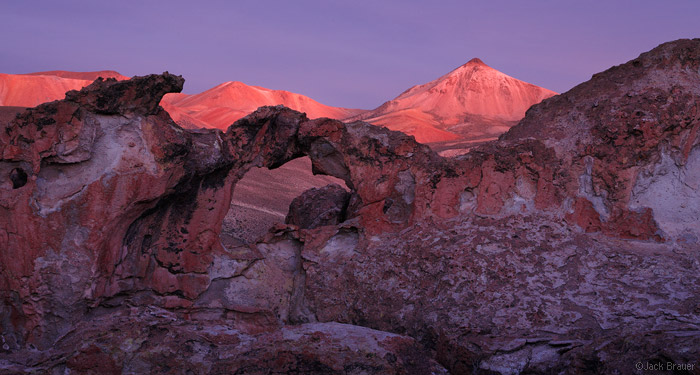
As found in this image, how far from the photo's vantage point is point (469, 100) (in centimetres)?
5466

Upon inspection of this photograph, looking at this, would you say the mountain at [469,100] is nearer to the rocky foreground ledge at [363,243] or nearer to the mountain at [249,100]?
the mountain at [249,100]

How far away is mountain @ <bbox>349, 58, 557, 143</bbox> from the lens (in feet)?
160

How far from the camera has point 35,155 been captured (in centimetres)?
466

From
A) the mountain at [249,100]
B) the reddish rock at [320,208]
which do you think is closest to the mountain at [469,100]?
the mountain at [249,100]

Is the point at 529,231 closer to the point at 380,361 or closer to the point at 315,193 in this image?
the point at 380,361

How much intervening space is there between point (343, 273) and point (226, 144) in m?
1.54

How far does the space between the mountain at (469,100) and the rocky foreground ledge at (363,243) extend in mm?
39927

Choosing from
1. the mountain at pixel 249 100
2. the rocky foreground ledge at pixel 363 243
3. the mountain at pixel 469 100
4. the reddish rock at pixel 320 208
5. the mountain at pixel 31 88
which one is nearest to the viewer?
the rocky foreground ledge at pixel 363 243

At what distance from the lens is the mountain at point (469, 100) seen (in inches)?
1923

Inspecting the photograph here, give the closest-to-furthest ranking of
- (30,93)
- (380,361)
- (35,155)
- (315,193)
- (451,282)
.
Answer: (380,361), (35,155), (451,282), (315,193), (30,93)

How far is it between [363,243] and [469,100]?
1995 inches

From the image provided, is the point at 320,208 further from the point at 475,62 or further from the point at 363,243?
the point at 475,62

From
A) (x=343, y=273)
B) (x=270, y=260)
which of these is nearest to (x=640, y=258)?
(x=343, y=273)

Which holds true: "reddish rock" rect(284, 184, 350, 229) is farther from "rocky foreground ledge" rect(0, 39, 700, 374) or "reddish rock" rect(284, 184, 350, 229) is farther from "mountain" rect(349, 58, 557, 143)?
"mountain" rect(349, 58, 557, 143)
